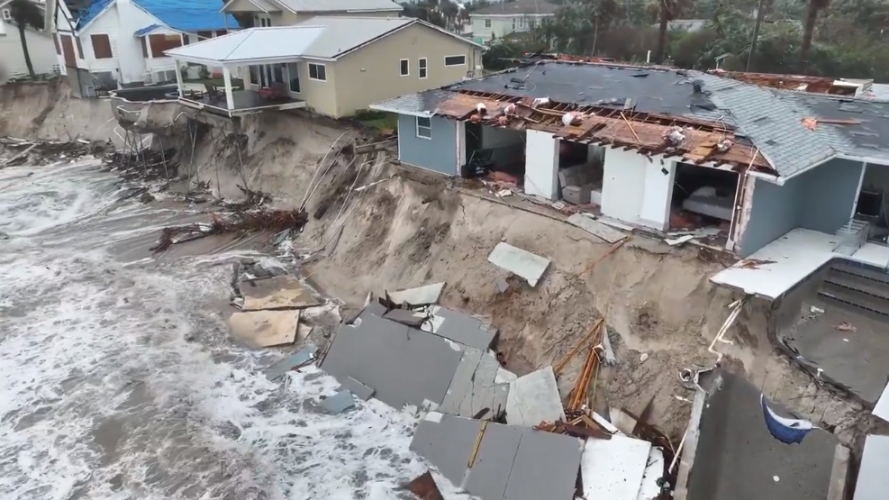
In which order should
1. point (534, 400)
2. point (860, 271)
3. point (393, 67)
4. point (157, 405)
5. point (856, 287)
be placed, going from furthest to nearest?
point (393, 67), point (157, 405), point (860, 271), point (856, 287), point (534, 400)

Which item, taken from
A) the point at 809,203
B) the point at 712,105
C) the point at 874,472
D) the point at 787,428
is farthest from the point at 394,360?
the point at 809,203

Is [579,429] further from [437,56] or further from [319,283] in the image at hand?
[437,56]

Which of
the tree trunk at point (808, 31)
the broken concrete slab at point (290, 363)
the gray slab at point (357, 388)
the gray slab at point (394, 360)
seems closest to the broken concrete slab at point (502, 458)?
the gray slab at point (394, 360)

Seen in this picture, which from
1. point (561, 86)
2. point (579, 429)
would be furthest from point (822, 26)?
point (579, 429)

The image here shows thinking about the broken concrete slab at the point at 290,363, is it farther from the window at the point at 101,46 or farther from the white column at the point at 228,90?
the window at the point at 101,46

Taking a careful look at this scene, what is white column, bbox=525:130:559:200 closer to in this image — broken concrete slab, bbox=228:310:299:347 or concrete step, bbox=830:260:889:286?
concrete step, bbox=830:260:889:286

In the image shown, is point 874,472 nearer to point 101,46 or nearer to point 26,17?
point 101,46

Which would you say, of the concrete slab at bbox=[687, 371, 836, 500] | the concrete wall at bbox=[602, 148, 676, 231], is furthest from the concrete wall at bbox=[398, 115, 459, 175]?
the concrete slab at bbox=[687, 371, 836, 500]
